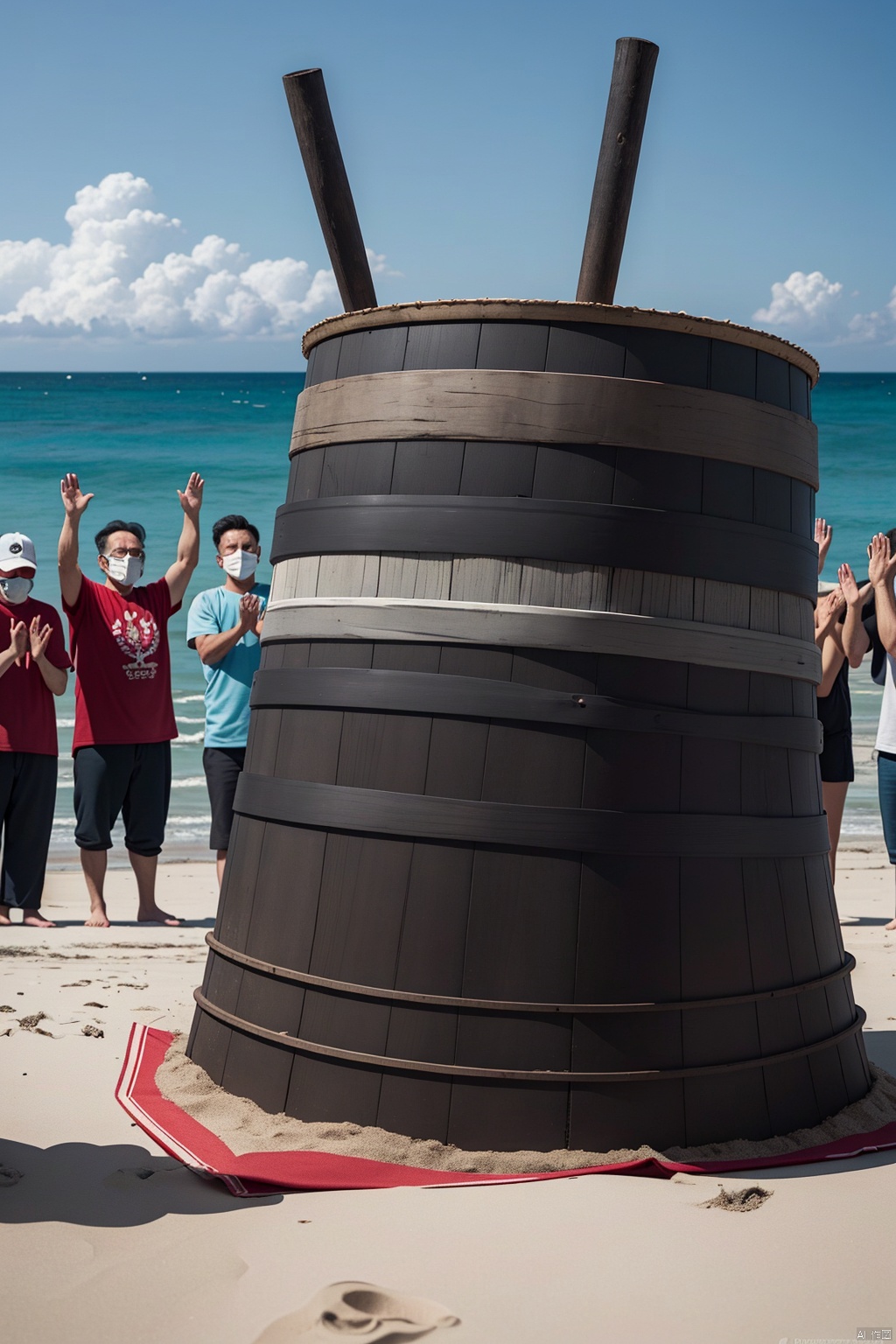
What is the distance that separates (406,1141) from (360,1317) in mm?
619

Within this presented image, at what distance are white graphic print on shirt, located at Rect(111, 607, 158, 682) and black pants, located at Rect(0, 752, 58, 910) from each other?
2.32ft

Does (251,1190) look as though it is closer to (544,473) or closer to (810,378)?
(544,473)

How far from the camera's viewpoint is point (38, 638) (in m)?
5.64

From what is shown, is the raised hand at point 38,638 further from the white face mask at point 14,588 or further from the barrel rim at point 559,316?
the barrel rim at point 559,316

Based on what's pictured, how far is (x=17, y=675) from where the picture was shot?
5766 mm

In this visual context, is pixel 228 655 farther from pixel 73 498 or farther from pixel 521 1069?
pixel 521 1069

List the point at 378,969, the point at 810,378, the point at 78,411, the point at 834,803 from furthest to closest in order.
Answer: the point at 78,411 → the point at 834,803 → the point at 810,378 → the point at 378,969

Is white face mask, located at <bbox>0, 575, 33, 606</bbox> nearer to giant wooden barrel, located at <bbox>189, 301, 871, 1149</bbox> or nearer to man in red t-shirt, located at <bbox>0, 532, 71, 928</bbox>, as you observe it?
man in red t-shirt, located at <bbox>0, 532, 71, 928</bbox>

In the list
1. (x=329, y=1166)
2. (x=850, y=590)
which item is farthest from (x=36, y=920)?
(x=850, y=590)

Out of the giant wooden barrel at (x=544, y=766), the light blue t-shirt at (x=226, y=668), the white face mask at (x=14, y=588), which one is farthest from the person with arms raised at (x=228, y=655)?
the giant wooden barrel at (x=544, y=766)

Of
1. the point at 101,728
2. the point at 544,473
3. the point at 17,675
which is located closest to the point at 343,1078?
the point at 544,473

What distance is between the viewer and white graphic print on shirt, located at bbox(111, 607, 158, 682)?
570 centimetres

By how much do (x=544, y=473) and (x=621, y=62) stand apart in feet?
3.90

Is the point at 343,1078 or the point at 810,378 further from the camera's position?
the point at 810,378
